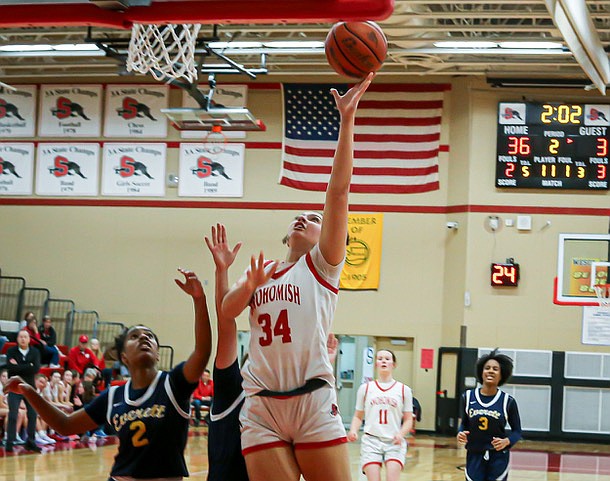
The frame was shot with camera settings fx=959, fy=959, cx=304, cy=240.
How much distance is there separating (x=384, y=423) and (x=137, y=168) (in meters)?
13.7

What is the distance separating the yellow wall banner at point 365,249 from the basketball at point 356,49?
1486cm

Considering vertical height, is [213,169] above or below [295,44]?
below

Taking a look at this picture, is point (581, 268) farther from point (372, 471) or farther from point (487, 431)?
point (487, 431)

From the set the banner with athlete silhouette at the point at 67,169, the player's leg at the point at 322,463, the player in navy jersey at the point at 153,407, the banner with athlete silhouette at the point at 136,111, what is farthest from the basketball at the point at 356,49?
the banner with athlete silhouette at the point at 67,169

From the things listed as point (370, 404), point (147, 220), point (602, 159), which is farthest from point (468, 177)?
point (370, 404)

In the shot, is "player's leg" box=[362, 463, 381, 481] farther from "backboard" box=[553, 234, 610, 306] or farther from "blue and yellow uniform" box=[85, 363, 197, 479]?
"backboard" box=[553, 234, 610, 306]

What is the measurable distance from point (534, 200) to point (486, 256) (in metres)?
1.46

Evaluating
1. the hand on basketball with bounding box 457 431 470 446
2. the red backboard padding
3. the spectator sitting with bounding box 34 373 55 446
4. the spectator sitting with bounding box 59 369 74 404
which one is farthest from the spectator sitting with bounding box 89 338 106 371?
the red backboard padding

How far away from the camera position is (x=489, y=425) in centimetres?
733

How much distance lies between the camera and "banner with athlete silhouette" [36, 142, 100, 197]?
20875 mm

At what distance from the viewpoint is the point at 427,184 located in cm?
1956

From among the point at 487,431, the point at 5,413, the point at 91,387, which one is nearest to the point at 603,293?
the point at 487,431

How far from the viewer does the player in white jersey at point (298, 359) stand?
3.91 m

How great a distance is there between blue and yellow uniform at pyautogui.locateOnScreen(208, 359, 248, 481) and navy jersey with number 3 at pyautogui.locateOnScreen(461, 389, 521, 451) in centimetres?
347
